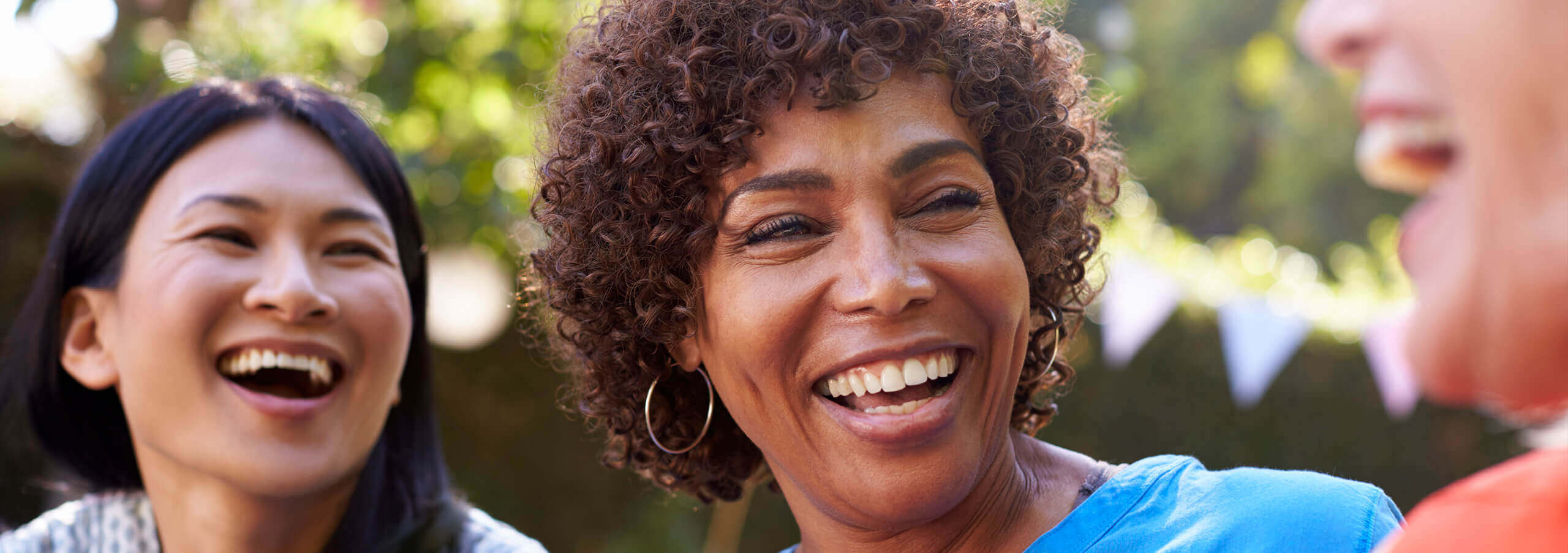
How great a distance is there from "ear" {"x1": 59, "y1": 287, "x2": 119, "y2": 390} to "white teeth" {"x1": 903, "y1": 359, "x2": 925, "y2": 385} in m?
1.82

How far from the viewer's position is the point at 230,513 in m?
2.35

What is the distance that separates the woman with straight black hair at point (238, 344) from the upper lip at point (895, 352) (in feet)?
3.73

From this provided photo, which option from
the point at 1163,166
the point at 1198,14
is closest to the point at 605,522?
the point at 1163,166

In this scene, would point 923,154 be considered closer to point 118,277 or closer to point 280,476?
point 280,476

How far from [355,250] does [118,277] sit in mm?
509

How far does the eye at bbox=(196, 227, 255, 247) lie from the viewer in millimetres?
2311

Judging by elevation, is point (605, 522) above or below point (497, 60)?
below

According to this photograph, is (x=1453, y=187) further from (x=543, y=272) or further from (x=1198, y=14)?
(x=1198, y=14)

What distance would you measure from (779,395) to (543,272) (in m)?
0.61

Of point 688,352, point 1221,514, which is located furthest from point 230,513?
point 1221,514

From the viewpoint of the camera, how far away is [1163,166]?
19609 millimetres

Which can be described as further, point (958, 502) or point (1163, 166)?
point (1163, 166)

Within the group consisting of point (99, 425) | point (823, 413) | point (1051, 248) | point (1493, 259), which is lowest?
point (99, 425)

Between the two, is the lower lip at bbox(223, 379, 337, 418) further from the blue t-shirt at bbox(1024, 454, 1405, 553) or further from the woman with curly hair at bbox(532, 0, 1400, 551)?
the blue t-shirt at bbox(1024, 454, 1405, 553)
